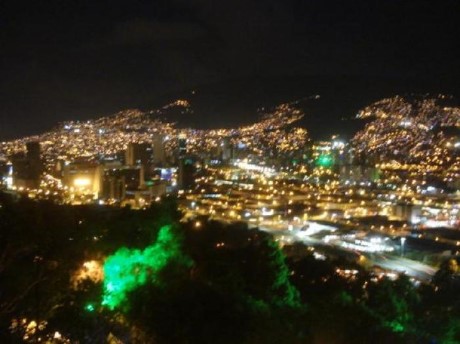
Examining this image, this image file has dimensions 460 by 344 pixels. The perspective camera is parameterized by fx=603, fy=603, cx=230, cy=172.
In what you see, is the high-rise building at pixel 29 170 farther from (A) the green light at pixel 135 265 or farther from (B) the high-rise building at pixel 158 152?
(A) the green light at pixel 135 265

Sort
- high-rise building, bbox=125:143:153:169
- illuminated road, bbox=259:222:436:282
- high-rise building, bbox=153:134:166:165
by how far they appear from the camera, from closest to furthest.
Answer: illuminated road, bbox=259:222:436:282 < high-rise building, bbox=125:143:153:169 < high-rise building, bbox=153:134:166:165

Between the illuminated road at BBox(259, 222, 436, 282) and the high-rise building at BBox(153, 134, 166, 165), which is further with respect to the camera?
the high-rise building at BBox(153, 134, 166, 165)

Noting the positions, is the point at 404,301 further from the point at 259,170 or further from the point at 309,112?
the point at 309,112

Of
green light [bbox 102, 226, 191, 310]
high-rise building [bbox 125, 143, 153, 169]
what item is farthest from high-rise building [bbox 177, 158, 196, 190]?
green light [bbox 102, 226, 191, 310]

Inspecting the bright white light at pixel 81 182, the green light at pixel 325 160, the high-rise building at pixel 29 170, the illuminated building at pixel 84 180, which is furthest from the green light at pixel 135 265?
the green light at pixel 325 160

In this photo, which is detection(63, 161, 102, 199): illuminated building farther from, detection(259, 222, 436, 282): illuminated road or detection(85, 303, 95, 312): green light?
detection(85, 303, 95, 312): green light

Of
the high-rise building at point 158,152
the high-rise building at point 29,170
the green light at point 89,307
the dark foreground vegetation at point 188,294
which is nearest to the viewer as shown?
the dark foreground vegetation at point 188,294
